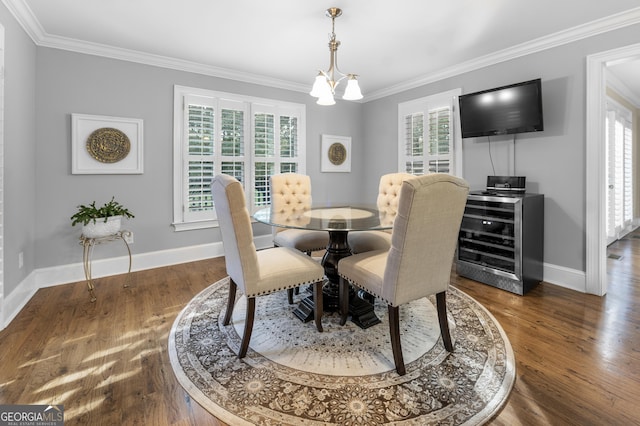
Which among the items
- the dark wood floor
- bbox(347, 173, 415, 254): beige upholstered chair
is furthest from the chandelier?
the dark wood floor

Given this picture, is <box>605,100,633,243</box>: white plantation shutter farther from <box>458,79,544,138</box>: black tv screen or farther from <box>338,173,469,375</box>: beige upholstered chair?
<box>338,173,469,375</box>: beige upholstered chair

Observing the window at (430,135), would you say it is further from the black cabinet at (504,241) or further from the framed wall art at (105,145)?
the framed wall art at (105,145)

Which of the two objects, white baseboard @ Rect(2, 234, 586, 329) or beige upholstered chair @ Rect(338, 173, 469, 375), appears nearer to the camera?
beige upholstered chair @ Rect(338, 173, 469, 375)

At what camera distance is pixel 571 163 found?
9.64 feet

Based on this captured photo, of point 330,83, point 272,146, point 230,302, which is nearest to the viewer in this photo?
point 230,302

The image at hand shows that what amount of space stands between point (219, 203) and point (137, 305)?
1466 mm

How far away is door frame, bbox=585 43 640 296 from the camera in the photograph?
2732 mm

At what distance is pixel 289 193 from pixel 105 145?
79.1 inches

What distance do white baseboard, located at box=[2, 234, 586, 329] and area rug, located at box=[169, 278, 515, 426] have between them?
125 cm

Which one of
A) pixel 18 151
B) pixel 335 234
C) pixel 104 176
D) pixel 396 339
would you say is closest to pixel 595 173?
pixel 335 234

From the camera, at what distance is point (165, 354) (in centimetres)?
190

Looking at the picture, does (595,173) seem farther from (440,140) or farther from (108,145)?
(108,145)

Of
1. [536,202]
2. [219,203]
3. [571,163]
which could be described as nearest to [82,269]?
[219,203]

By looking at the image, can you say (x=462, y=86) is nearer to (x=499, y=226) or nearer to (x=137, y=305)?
(x=499, y=226)
